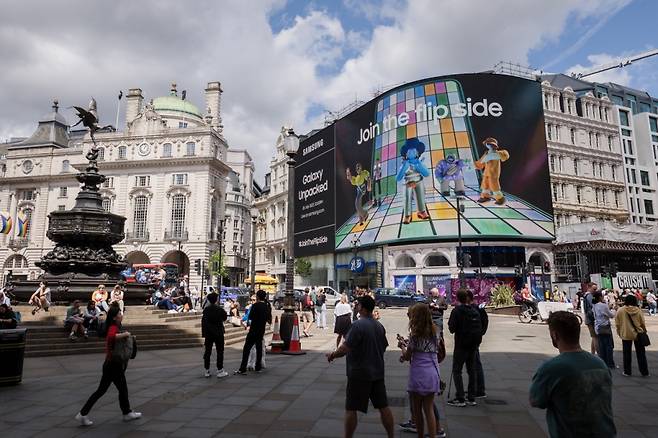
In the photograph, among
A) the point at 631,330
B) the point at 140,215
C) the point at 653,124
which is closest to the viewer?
the point at 631,330

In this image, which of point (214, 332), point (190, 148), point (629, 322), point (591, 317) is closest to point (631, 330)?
point (629, 322)

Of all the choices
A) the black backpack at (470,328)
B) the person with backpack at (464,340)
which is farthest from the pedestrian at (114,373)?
the black backpack at (470,328)

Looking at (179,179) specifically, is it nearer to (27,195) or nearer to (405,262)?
(27,195)

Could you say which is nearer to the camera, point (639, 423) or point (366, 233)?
point (639, 423)

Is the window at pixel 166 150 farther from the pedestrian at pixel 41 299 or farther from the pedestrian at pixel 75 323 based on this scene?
the pedestrian at pixel 75 323

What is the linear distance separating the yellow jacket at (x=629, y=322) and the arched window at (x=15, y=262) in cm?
7320

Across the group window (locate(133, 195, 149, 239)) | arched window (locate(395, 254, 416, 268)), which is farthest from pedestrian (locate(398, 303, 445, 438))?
window (locate(133, 195, 149, 239))

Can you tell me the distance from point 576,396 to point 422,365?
2325 millimetres

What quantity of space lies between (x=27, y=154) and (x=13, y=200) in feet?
23.6

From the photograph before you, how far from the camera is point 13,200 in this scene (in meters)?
66.9

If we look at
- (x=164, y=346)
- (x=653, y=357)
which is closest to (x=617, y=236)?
(x=653, y=357)

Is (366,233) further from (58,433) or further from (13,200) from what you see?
(13,200)

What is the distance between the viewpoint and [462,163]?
4475 centimetres

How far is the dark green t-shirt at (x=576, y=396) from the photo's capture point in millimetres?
2805
